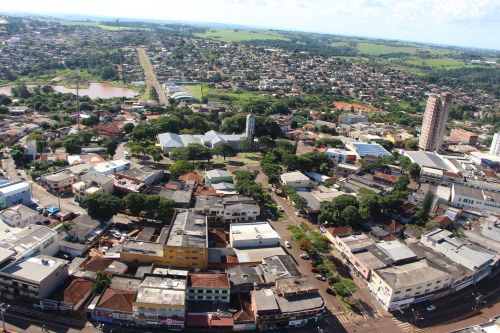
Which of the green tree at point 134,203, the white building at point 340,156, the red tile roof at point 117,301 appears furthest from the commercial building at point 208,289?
the white building at point 340,156

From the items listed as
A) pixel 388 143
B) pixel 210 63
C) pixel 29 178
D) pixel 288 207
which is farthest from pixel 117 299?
pixel 210 63

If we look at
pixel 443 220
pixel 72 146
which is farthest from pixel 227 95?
pixel 443 220

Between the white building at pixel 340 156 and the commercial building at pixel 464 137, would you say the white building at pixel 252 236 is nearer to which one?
the white building at pixel 340 156

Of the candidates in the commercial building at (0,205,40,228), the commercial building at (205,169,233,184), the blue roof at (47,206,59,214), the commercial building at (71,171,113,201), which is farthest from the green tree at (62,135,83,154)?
the commercial building at (205,169,233,184)

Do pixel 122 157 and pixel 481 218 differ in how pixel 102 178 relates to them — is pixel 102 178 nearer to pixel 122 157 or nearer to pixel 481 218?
pixel 122 157

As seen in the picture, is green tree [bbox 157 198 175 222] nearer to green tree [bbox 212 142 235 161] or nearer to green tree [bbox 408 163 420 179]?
green tree [bbox 212 142 235 161]

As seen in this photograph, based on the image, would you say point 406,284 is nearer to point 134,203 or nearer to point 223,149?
point 134,203
